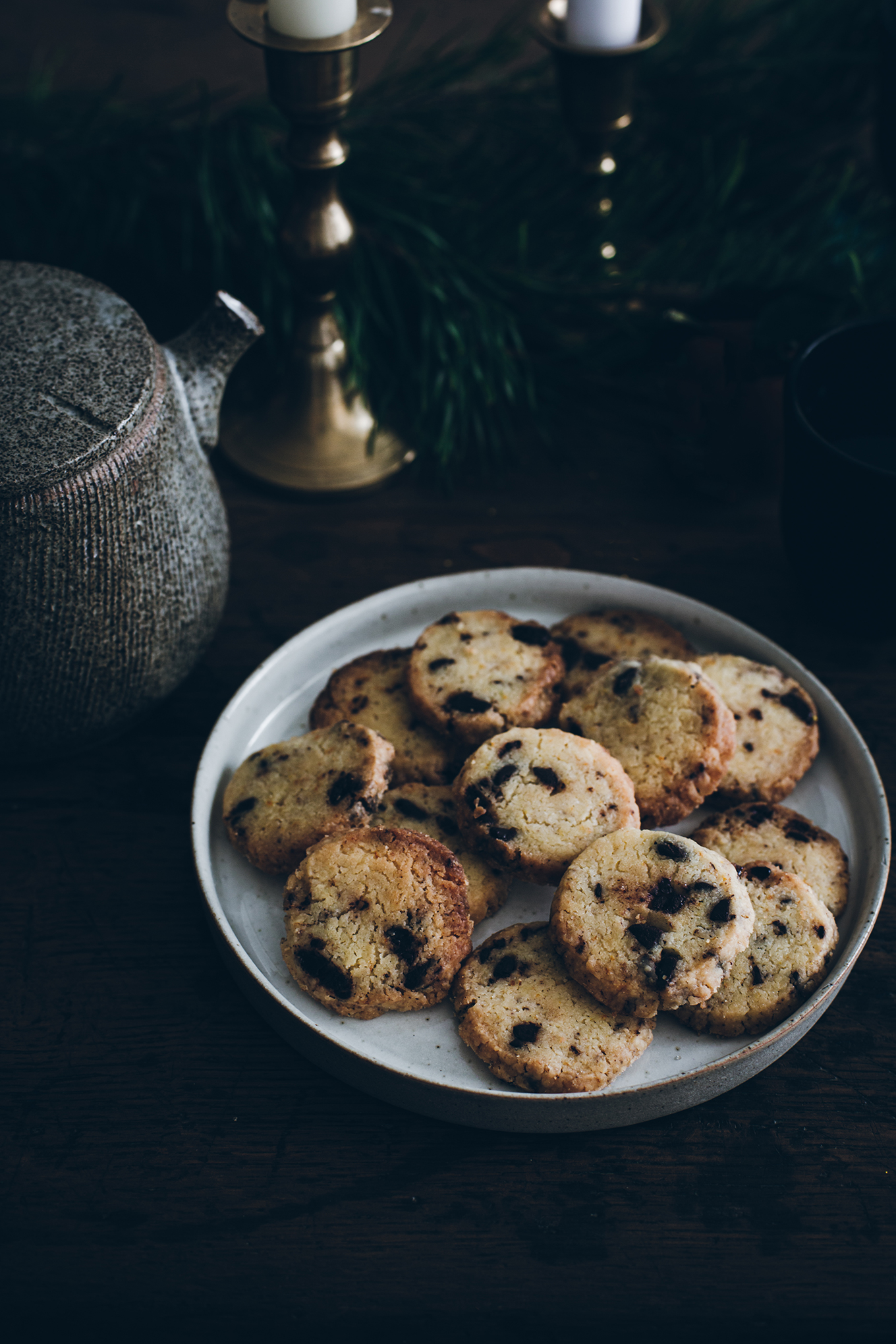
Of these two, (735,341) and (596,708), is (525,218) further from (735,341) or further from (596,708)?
(596,708)

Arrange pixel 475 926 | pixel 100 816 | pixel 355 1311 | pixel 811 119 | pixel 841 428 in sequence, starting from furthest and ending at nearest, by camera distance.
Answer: pixel 811 119
pixel 841 428
pixel 100 816
pixel 475 926
pixel 355 1311

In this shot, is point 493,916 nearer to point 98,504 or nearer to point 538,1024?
point 538,1024

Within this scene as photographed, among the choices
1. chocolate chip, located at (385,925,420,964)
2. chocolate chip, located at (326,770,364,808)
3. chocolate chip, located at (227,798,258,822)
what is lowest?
chocolate chip, located at (227,798,258,822)

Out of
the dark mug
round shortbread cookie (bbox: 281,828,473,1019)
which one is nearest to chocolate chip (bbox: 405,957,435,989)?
round shortbread cookie (bbox: 281,828,473,1019)

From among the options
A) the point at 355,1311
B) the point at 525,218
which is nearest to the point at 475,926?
the point at 355,1311

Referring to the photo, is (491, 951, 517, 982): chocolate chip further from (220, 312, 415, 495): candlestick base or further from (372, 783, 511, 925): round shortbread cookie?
(220, 312, 415, 495): candlestick base

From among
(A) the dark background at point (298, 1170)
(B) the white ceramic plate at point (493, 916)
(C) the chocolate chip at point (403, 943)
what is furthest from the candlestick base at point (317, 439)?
(C) the chocolate chip at point (403, 943)
